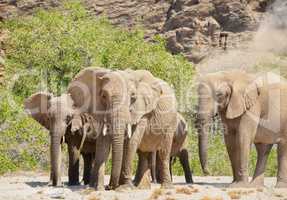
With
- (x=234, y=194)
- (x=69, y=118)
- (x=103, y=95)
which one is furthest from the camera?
(x=69, y=118)

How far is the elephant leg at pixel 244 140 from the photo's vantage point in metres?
14.8

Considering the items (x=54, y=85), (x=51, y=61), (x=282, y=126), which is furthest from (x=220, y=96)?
(x=51, y=61)

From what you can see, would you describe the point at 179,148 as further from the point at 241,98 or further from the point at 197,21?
the point at 197,21

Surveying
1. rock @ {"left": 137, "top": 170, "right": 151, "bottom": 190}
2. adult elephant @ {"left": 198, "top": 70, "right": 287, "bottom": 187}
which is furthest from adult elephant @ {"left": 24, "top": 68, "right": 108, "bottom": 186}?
adult elephant @ {"left": 198, "top": 70, "right": 287, "bottom": 187}

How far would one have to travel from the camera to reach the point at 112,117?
42.7 ft

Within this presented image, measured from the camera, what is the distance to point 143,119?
13766 millimetres

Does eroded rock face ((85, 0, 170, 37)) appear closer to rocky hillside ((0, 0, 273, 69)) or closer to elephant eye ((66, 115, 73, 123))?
rocky hillside ((0, 0, 273, 69))

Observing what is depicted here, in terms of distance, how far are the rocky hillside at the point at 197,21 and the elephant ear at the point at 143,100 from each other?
1848 inches

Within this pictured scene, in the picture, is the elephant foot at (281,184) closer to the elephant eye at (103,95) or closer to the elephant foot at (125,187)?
the elephant foot at (125,187)

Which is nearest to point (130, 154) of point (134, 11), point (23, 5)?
point (134, 11)

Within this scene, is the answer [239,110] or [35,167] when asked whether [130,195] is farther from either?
[35,167]

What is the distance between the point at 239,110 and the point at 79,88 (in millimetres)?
3372

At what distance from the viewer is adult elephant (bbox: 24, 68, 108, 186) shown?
550 inches

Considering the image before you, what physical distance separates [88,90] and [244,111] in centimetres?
337
